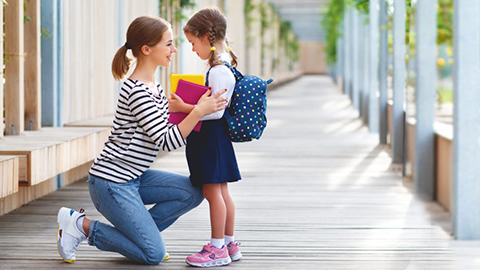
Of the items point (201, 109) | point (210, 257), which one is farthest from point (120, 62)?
point (210, 257)

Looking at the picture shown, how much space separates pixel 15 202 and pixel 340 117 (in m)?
8.92

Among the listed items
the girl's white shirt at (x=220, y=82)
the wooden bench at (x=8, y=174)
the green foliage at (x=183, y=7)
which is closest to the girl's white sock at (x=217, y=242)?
the girl's white shirt at (x=220, y=82)

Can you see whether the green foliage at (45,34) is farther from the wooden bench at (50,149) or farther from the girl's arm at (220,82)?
the girl's arm at (220,82)

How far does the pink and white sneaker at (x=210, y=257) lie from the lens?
3432 millimetres

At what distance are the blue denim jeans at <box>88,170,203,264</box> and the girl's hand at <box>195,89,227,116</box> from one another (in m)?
0.43

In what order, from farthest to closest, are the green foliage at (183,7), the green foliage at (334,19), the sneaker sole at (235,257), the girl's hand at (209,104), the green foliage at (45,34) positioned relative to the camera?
the green foliage at (334,19) → the green foliage at (183,7) → the green foliage at (45,34) → the sneaker sole at (235,257) → the girl's hand at (209,104)

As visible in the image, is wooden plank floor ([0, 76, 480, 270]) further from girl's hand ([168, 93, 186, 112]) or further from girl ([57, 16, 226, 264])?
girl's hand ([168, 93, 186, 112])

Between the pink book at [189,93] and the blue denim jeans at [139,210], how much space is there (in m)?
0.32

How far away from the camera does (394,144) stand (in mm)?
7477

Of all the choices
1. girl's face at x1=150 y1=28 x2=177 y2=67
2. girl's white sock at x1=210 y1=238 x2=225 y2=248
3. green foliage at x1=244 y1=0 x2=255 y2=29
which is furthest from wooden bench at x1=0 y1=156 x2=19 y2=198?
green foliage at x1=244 y1=0 x2=255 y2=29

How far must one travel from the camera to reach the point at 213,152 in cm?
338

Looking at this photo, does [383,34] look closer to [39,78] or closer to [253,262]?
[39,78]

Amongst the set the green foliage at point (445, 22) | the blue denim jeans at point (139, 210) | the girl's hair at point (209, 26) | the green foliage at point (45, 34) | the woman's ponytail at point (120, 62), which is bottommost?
the blue denim jeans at point (139, 210)

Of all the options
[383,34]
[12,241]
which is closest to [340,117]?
[383,34]
